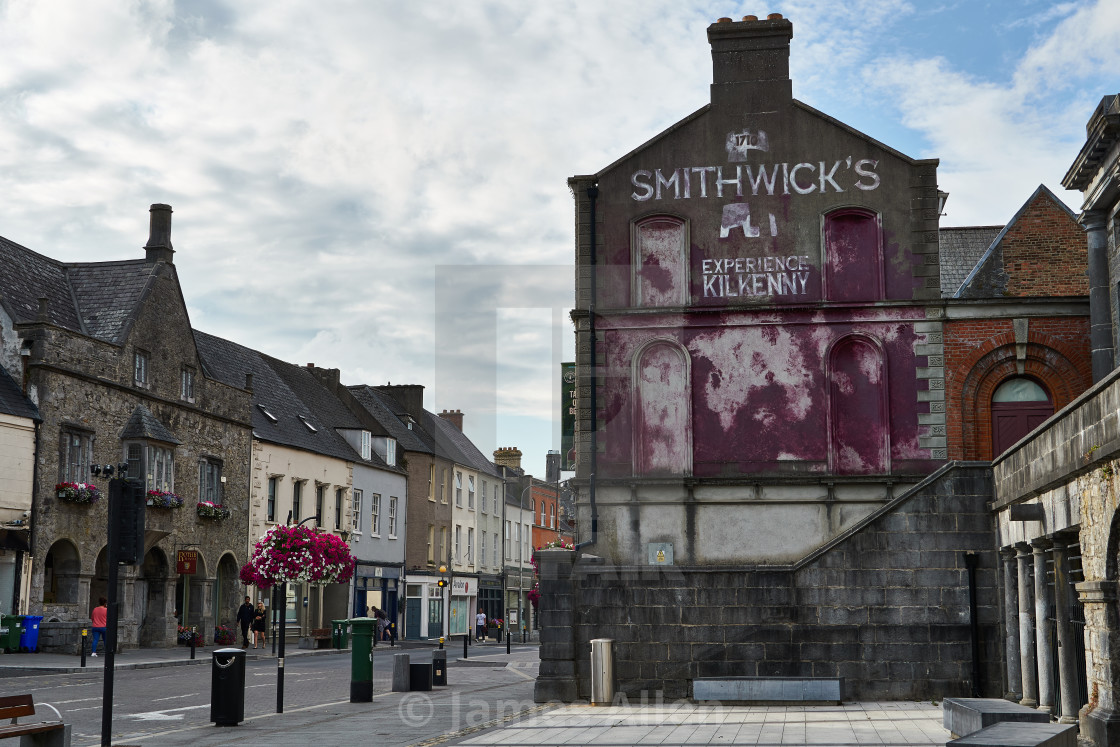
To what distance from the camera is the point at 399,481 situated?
56906mm

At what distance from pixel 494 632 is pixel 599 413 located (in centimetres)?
4051

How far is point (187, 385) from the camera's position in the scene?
1570 inches

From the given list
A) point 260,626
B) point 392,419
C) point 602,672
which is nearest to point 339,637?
point 260,626

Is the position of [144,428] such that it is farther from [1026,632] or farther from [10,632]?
[1026,632]

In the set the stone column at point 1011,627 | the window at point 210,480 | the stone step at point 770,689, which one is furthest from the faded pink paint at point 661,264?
the window at point 210,480

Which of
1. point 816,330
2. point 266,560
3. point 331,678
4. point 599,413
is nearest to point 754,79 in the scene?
point 816,330

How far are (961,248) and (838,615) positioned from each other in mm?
13995

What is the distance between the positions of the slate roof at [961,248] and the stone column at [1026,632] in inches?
507

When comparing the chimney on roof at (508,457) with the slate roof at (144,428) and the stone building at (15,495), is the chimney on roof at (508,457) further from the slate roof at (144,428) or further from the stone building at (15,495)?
the stone building at (15,495)

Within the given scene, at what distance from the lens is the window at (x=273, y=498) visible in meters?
44.7

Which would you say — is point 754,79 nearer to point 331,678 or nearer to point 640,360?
point 640,360

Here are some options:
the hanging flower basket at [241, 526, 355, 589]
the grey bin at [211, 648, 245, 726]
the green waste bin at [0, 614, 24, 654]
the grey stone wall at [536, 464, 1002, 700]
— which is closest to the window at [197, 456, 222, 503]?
the hanging flower basket at [241, 526, 355, 589]

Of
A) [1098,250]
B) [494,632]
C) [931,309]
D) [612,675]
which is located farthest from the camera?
[494,632]

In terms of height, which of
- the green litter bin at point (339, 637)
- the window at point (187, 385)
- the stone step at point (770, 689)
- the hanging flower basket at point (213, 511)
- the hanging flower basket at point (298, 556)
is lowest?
the green litter bin at point (339, 637)
